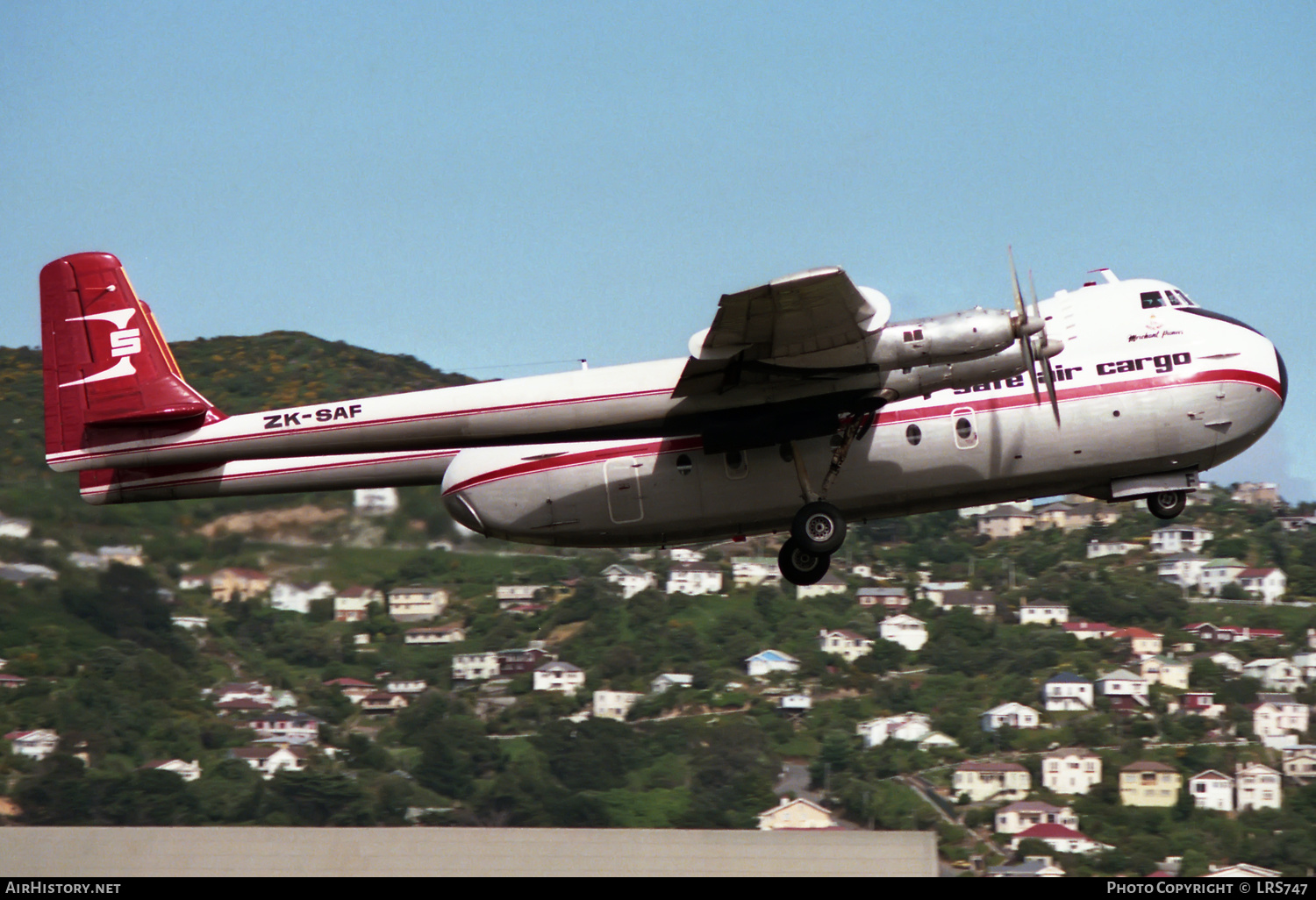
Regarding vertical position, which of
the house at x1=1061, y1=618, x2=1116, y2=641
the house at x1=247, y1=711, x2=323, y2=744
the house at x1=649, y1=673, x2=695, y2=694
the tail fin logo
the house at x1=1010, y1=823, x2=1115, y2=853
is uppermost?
the tail fin logo

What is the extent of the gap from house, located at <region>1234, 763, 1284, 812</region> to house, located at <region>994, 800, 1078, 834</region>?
7.99m

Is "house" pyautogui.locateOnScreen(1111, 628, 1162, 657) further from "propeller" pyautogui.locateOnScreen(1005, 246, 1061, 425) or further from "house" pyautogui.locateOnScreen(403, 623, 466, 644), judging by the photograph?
"propeller" pyautogui.locateOnScreen(1005, 246, 1061, 425)

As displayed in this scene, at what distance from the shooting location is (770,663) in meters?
66.4

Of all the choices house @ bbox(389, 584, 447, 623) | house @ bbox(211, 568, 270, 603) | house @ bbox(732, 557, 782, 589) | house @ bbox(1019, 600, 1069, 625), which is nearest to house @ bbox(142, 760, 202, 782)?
house @ bbox(389, 584, 447, 623)

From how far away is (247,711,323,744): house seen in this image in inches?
2279

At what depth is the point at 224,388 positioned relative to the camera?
176 feet

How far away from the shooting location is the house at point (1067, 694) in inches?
2525

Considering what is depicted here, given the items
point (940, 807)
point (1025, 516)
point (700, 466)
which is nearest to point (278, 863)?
point (700, 466)

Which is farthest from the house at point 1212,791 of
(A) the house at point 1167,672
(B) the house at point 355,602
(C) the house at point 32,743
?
(C) the house at point 32,743

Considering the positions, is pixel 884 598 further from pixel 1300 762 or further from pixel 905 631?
pixel 1300 762

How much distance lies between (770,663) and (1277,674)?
25352 millimetres

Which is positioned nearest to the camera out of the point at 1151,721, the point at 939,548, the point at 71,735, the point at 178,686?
the point at 71,735

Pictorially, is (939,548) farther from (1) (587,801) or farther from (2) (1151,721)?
(1) (587,801)

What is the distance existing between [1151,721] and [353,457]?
49.8 metres
